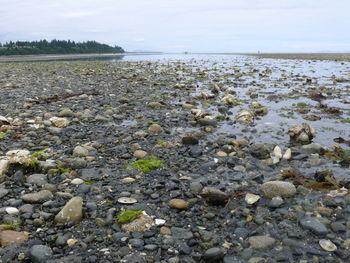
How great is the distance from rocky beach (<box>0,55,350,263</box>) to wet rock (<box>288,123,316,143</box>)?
28 mm

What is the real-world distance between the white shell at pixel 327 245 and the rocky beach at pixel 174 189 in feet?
0.04

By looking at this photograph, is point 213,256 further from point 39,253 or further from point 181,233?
point 39,253

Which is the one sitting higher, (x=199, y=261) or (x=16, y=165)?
(x=16, y=165)

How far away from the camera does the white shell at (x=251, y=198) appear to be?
4.63 metres

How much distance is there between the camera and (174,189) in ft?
16.9

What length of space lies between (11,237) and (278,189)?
154 inches

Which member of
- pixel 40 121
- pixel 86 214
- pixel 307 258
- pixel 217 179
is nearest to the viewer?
pixel 307 258

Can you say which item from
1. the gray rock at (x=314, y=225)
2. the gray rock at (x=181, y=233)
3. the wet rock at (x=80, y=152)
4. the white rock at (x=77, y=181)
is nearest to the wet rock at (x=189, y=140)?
the wet rock at (x=80, y=152)

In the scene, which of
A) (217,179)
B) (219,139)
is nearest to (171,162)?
(217,179)

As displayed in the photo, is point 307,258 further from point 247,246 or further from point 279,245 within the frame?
point 247,246

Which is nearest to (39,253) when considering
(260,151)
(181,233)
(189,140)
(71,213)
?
(71,213)

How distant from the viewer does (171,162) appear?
6402 mm

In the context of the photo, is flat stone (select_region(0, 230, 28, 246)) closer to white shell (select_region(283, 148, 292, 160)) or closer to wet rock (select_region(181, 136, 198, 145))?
wet rock (select_region(181, 136, 198, 145))

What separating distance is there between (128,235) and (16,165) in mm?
3052
